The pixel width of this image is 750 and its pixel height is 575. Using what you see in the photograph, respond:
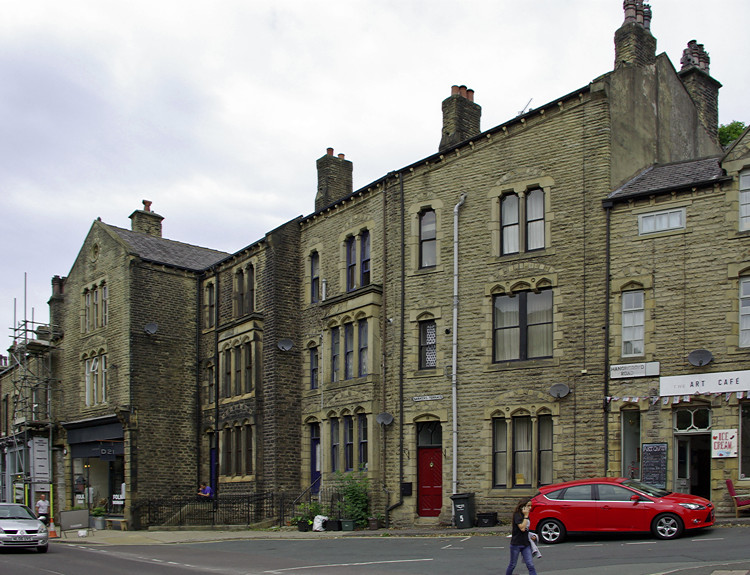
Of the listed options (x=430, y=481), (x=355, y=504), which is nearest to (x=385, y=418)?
(x=430, y=481)

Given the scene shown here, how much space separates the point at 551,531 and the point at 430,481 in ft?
25.4

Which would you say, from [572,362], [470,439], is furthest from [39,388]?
[572,362]

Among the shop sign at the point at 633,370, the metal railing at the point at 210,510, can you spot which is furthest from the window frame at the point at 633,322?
the metal railing at the point at 210,510

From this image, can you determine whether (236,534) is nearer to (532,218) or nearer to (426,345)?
(426,345)

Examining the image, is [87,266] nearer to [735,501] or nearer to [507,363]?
[507,363]

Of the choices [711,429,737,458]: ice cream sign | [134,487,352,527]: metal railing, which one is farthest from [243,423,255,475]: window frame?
[711,429,737,458]: ice cream sign

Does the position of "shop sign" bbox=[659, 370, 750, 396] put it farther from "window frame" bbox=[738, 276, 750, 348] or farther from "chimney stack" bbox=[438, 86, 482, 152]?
"chimney stack" bbox=[438, 86, 482, 152]

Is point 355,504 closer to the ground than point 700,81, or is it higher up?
closer to the ground

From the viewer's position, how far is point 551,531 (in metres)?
20.4

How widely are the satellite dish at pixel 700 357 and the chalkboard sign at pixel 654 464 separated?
7.19 feet

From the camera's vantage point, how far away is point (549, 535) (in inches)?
803

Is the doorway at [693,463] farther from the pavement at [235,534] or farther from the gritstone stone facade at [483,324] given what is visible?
the pavement at [235,534]

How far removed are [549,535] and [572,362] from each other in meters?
5.64

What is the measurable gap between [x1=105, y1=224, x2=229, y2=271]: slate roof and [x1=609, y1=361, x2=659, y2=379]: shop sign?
21630 millimetres
